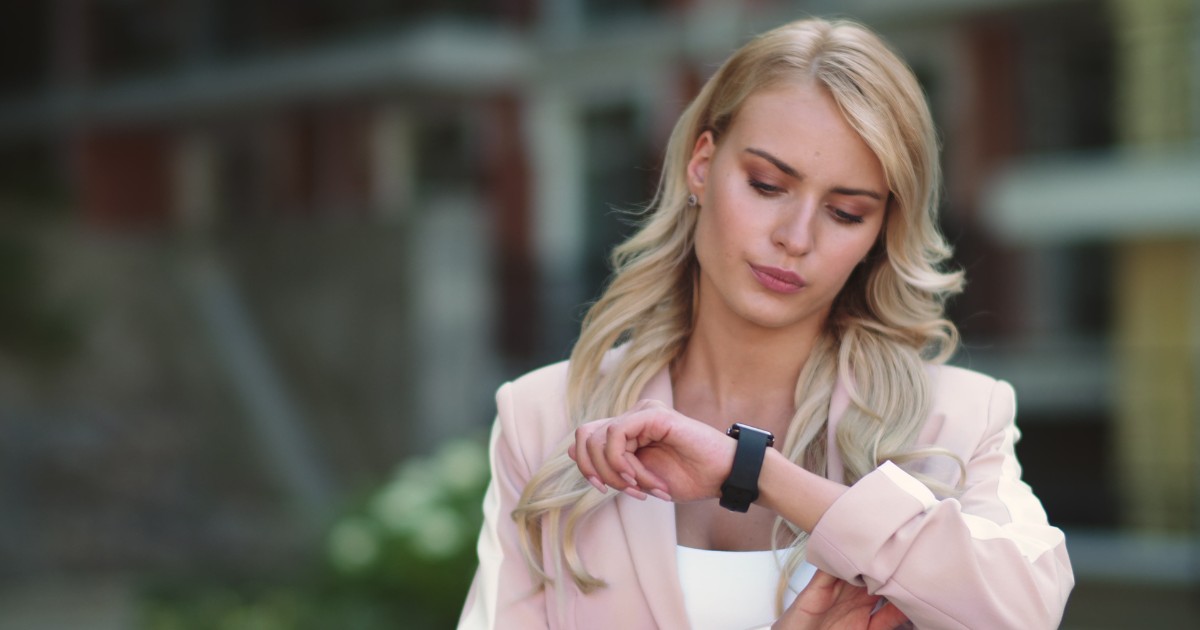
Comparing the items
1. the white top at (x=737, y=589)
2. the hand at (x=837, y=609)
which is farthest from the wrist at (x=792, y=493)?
the white top at (x=737, y=589)

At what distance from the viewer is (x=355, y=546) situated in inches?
214

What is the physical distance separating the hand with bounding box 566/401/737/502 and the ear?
474 millimetres

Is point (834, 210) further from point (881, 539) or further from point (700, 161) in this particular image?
point (881, 539)

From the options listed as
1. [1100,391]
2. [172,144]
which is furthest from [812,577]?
[172,144]

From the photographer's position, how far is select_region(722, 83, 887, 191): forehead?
6.54ft

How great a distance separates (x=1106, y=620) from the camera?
8453mm

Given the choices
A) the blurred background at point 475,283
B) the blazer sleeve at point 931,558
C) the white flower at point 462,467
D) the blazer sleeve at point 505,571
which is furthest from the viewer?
the blurred background at point 475,283

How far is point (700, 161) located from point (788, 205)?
235mm

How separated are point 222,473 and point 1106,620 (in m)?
7.30

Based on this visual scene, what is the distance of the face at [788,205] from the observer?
2004 mm

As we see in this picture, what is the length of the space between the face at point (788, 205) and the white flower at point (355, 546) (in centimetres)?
353

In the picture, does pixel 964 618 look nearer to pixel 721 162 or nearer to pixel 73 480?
pixel 721 162

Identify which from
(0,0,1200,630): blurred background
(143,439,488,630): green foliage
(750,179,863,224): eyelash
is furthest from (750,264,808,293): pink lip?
(0,0,1200,630): blurred background

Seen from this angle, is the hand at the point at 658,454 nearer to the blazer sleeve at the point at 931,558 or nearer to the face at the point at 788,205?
the blazer sleeve at the point at 931,558
